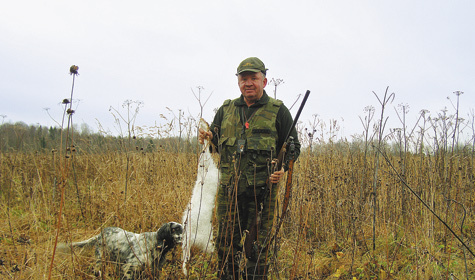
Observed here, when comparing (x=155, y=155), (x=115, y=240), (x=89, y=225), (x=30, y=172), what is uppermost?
(x=155, y=155)

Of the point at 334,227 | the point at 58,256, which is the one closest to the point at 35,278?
the point at 58,256

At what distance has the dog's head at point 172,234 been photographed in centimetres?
256

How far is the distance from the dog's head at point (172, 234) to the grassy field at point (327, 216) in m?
0.19

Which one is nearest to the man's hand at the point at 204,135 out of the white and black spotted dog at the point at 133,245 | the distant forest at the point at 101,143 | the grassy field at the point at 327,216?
the grassy field at the point at 327,216

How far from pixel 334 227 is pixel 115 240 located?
2911 mm

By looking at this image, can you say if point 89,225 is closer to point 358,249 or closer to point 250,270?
point 250,270

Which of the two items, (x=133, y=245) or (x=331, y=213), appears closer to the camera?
(x=133, y=245)

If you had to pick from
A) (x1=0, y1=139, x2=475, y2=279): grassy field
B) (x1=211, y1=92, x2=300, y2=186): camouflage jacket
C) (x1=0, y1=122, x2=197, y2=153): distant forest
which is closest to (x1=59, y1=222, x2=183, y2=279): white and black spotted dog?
(x1=0, y1=139, x2=475, y2=279): grassy field

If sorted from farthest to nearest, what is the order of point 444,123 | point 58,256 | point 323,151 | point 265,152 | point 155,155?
point 155,155, point 323,151, point 444,123, point 58,256, point 265,152

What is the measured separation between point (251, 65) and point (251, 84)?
0.53 feet

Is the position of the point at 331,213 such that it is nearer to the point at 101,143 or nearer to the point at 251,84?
the point at 251,84

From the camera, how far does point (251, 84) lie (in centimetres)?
224

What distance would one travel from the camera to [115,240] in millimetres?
2596

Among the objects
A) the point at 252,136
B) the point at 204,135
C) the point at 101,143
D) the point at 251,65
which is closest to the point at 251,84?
the point at 251,65
